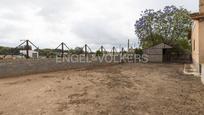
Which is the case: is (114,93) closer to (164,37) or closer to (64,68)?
(64,68)

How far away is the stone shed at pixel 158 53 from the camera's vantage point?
106 feet

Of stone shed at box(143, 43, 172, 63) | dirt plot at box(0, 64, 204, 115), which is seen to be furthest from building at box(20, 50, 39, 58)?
stone shed at box(143, 43, 172, 63)

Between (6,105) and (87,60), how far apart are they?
1474cm

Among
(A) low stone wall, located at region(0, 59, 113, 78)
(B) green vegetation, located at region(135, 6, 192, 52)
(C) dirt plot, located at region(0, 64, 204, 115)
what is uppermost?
(B) green vegetation, located at region(135, 6, 192, 52)

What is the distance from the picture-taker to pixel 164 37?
37750 mm

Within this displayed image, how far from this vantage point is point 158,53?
32.7 meters

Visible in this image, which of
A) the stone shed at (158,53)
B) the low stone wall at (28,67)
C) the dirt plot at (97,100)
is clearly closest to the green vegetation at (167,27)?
the stone shed at (158,53)

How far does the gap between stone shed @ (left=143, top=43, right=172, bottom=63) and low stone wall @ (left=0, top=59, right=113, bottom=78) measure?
1752 centimetres

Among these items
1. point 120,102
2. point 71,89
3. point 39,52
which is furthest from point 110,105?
point 39,52

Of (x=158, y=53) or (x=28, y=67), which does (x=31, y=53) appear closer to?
(x=28, y=67)

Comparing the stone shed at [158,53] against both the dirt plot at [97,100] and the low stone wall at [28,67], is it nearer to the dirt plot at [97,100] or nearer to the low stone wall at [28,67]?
the low stone wall at [28,67]

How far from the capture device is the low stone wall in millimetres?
12047

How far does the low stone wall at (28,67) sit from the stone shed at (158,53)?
17522mm

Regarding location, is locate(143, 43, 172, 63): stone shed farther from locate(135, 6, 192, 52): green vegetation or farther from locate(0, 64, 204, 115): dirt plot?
locate(0, 64, 204, 115): dirt plot
